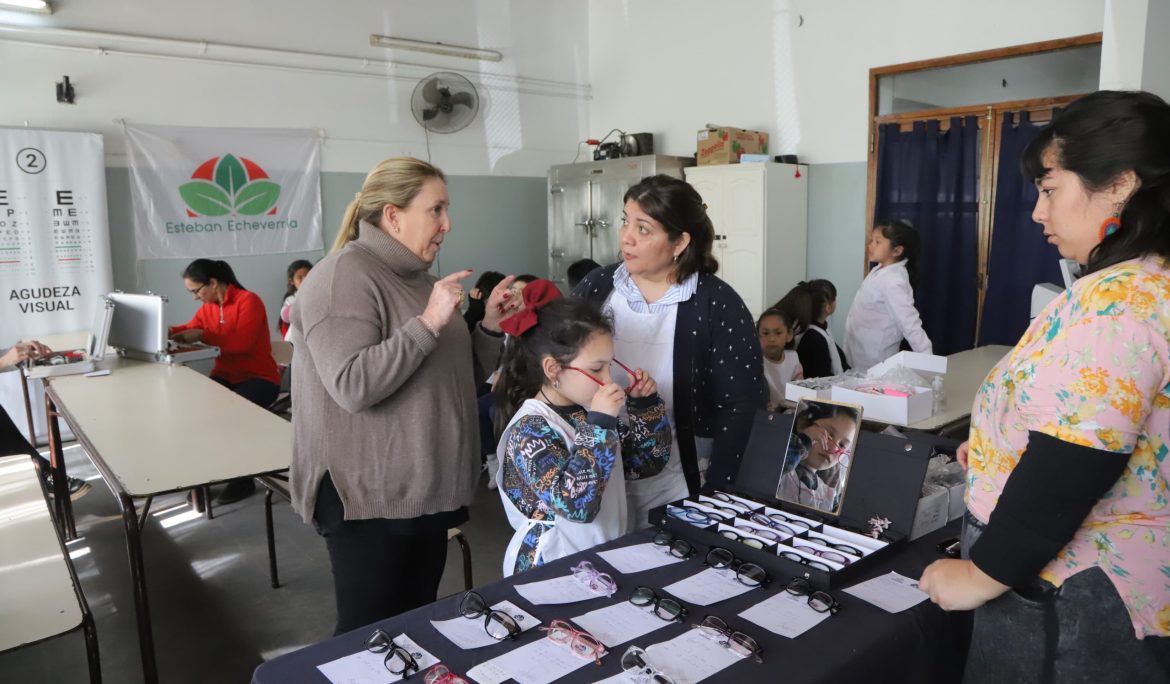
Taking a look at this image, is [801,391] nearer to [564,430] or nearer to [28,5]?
[564,430]

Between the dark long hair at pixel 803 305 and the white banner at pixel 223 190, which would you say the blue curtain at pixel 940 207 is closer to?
the dark long hair at pixel 803 305

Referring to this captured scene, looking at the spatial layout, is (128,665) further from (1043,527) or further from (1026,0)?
(1026,0)

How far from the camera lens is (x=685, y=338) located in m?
1.85

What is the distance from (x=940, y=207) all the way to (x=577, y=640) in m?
4.83

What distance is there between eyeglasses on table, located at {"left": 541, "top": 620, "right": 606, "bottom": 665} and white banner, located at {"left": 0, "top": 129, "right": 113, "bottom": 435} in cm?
507

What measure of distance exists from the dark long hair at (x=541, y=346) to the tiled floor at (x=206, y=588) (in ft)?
4.78

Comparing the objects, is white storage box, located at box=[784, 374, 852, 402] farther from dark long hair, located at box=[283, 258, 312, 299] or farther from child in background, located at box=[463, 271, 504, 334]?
dark long hair, located at box=[283, 258, 312, 299]

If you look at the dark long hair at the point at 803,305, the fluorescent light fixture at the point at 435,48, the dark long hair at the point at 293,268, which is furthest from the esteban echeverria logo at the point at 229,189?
the dark long hair at the point at 803,305

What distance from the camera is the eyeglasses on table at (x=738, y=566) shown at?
51.8 inches

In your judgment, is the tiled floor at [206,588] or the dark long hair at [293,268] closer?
the tiled floor at [206,588]

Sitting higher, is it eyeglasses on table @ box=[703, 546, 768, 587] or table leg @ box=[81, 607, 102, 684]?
eyeglasses on table @ box=[703, 546, 768, 587]

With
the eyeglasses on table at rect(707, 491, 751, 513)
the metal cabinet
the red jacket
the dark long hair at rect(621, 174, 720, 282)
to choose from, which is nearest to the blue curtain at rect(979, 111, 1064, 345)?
the metal cabinet

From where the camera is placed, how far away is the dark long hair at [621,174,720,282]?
1.82 meters

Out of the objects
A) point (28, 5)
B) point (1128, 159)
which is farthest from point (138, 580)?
point (28, 5)
